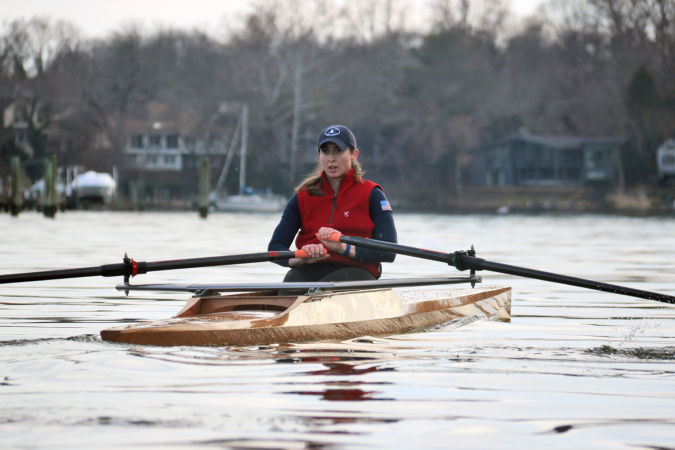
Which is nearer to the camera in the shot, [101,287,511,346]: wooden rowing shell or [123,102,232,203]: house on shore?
[101,287,511,346]: wooden rowing shell

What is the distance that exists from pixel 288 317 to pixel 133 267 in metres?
1.27

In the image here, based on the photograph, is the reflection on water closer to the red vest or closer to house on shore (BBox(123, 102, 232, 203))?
the red vest

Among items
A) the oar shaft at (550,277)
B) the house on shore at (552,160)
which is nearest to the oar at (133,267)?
the oar shaft at (550,277)

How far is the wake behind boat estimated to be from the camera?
24.2ft

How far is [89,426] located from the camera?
524 cm

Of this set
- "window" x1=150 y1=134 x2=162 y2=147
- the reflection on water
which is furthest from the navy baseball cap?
"window" x1=150 y1=134 x2=162 y2=147

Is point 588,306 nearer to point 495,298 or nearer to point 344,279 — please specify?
point 495,298

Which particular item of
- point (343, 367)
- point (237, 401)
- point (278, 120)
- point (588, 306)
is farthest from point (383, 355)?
point (278, 120)

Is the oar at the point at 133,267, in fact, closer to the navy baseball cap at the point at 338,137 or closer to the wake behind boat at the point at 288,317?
the wake behind boat at the point at 288,317

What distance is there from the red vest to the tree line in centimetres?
5610

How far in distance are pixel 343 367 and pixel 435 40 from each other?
6863 centimetres

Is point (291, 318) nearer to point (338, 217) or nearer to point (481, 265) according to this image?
point (338, 217)

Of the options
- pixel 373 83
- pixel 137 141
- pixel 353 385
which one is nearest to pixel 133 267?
pixel 353 385

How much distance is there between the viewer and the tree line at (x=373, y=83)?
66.2 m
